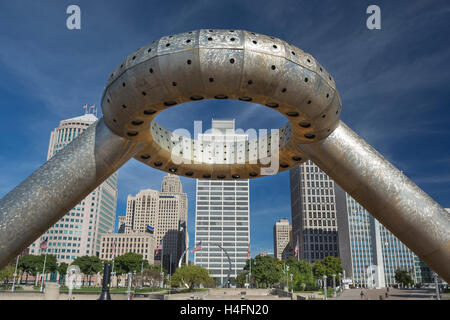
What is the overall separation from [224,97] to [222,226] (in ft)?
535

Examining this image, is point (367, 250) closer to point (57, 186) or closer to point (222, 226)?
point (222, 226)

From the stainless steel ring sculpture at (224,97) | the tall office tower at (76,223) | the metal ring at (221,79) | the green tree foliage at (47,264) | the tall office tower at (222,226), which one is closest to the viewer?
the metal ring at (221,79)

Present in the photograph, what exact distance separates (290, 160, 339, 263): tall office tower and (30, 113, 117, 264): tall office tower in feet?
295

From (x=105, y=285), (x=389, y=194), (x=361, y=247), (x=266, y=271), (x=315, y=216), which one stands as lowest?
(x=266, y=271)

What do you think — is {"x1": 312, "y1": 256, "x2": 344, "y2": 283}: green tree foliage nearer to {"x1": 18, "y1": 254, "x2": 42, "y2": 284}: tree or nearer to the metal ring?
{"x1": 18, "y1": 254, "x2": 42, "y2": 284}: tree

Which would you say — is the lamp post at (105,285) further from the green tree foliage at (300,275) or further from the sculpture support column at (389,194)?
the green tree foliage at (300,275)

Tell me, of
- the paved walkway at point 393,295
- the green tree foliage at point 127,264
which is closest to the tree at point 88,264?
the green tree foliage at point 127,264

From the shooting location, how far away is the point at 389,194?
47.9 ft

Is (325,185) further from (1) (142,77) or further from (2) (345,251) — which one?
(1) (142,77)

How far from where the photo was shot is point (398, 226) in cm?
1469

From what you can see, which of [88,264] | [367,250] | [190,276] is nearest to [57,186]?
[190,276]

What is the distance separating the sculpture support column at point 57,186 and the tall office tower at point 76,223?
148m

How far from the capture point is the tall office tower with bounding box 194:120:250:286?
558 feet

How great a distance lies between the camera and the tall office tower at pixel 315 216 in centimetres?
14288
